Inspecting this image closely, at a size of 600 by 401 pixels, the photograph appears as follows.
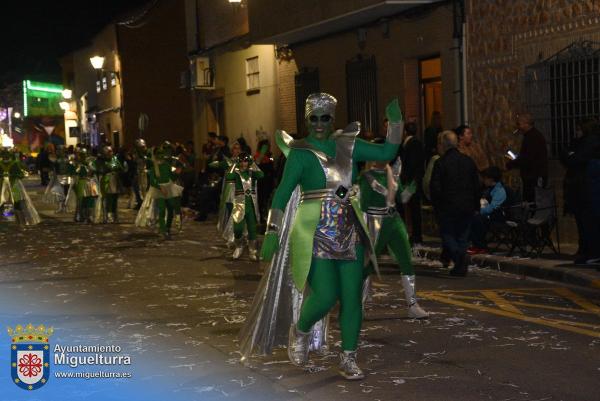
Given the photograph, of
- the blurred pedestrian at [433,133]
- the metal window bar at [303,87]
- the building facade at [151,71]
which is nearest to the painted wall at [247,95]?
the metal window bar at [303,87]

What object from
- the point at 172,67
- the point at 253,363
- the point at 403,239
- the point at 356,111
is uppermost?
the point at 172,67

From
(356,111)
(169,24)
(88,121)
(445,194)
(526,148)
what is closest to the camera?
(445,194)

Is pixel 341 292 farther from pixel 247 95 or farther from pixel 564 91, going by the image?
pixel 247 95

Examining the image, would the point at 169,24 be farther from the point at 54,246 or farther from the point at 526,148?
the point at 526,148

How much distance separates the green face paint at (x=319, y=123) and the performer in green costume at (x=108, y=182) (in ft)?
53.8

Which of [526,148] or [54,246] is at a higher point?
[526,148]

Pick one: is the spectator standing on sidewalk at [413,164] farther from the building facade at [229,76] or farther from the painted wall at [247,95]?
the painted wall at [247,95]

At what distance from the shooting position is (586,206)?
41.1ft

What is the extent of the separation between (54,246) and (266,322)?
10.9 metres

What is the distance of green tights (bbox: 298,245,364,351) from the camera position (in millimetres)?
7172

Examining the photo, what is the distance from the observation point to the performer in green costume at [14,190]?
2219 cm

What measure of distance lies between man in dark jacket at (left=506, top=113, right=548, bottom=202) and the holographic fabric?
26.6 feet

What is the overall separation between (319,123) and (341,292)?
123 cm

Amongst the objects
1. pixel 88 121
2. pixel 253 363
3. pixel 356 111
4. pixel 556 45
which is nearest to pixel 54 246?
pixel 356 111
